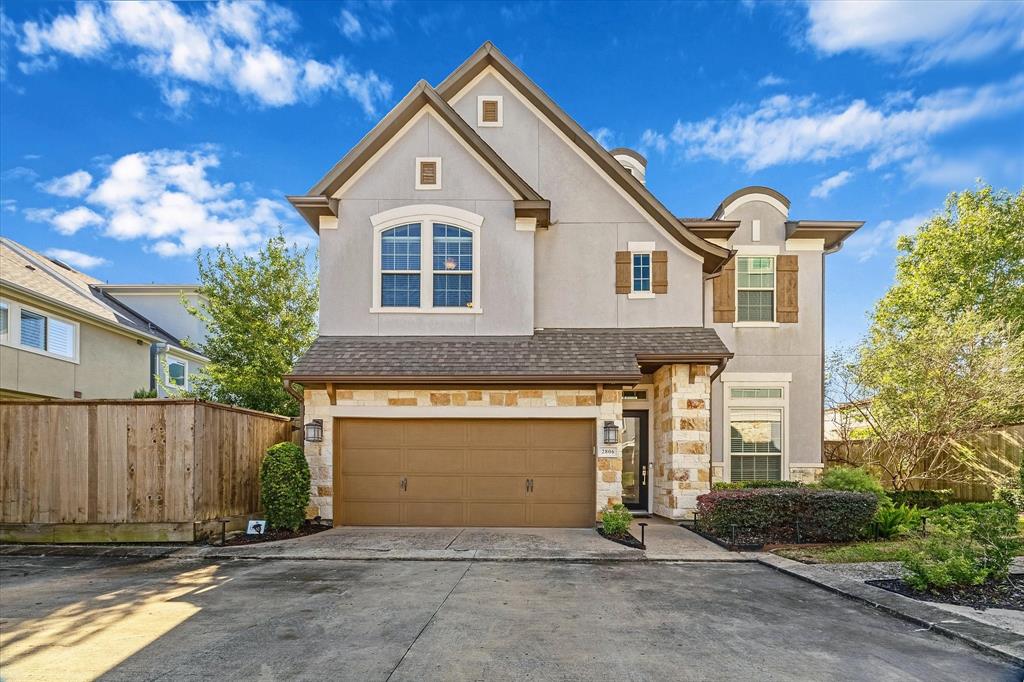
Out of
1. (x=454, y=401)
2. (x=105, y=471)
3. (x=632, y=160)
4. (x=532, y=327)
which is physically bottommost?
(x=105, y=471)

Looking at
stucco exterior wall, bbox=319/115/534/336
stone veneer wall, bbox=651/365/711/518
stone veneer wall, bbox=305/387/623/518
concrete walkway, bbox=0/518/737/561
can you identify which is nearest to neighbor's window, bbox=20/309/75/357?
concrete walkway, bbox=0/518/737/561

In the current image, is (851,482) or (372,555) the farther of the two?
(851,482)

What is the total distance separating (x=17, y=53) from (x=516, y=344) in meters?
15.4

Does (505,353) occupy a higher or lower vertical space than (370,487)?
higher

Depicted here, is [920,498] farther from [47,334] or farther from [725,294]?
[47,334]

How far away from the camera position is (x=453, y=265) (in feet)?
45.0

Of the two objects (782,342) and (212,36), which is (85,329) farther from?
(782,342)

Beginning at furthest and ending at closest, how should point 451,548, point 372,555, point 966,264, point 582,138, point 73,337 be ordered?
1. point 966,264
2. point 73,337
3. point 582,138
4. point 451,548
5. point 372,555

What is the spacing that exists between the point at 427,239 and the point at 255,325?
8622 millimetres

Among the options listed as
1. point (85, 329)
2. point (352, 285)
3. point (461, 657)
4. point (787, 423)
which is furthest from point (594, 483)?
point (85, 329)

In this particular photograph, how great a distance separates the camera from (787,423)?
14859 mm

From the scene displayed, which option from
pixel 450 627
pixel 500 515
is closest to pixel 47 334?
pixel 500 515

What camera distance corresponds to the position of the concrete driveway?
5176 mm

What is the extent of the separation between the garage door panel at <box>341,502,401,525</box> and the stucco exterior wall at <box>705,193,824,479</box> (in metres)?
7.78
